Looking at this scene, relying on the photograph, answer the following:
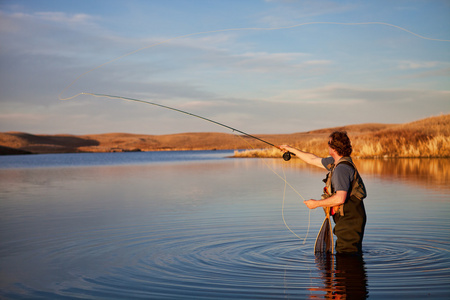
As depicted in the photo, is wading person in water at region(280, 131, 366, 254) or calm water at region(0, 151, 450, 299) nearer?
Result: calm water at region(0, 151, 450, 299)

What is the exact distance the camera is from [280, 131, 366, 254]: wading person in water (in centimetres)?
632

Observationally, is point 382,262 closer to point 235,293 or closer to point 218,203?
point 235,293

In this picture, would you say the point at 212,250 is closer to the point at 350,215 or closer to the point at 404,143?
the point at 350,215

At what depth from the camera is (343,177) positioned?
6324mm

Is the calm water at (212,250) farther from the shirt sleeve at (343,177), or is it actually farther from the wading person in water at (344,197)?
the shirt sleeve at (343,177)

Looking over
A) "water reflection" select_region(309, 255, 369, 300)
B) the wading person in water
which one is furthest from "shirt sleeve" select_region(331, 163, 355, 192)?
"water reflection" select_region(309, 255, 369, 300)

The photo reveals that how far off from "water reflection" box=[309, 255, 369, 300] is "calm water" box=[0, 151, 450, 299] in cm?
1

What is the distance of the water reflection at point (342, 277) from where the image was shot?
5.52 metres

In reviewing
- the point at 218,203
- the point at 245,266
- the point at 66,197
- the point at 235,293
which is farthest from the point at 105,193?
the point at 235,293

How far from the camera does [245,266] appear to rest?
692 cm

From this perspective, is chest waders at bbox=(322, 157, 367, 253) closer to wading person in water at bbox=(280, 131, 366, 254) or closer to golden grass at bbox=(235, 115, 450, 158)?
wading person in water at bbox=(280, 131, 366, 254)

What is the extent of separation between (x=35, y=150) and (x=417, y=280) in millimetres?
105126

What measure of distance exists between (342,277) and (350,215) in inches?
31.8

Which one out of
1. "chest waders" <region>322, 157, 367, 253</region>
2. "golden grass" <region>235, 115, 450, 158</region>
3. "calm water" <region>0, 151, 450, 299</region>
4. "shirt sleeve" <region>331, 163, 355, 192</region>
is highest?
"golden grass" <region>235, 115, 450, 158</region>
